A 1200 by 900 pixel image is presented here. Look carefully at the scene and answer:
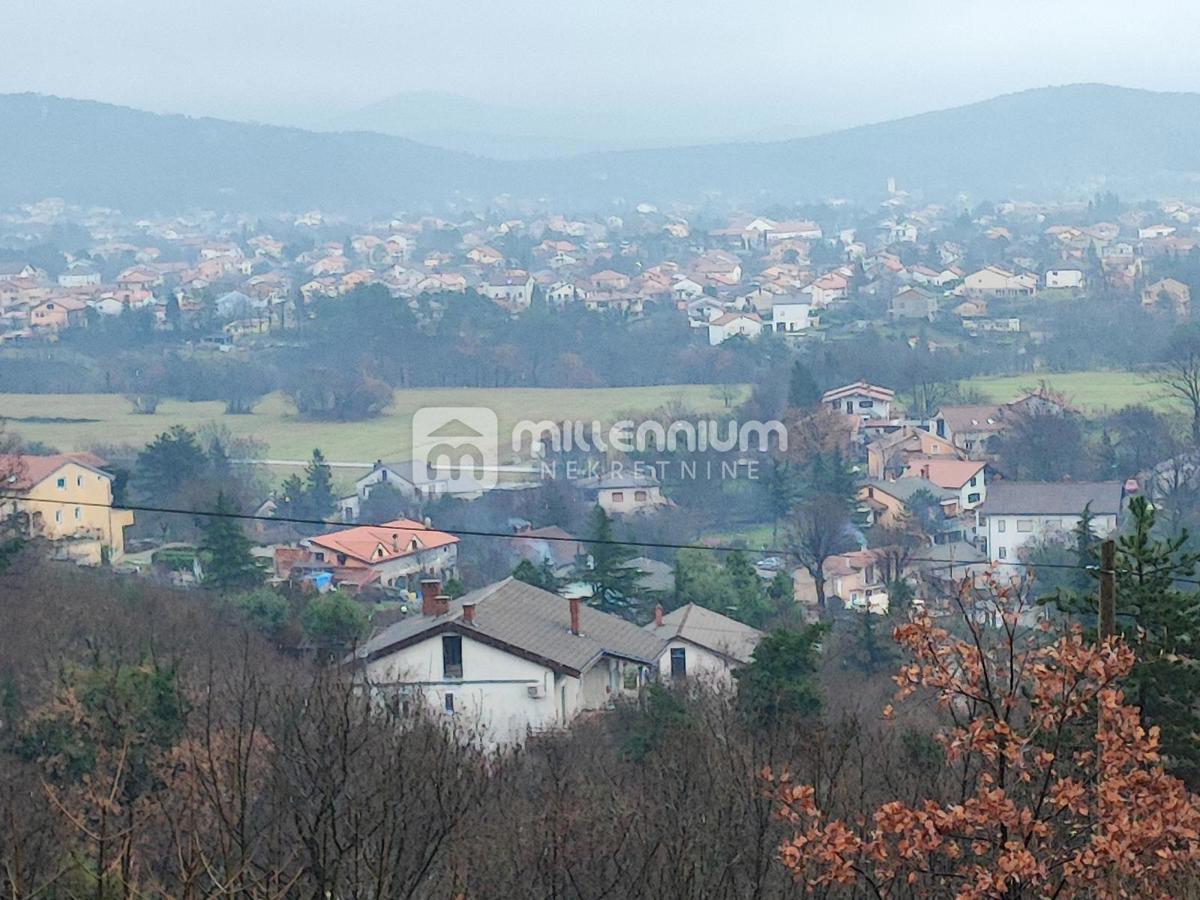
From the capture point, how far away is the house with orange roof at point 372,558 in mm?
20500

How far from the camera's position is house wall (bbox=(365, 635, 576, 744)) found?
1238 cm

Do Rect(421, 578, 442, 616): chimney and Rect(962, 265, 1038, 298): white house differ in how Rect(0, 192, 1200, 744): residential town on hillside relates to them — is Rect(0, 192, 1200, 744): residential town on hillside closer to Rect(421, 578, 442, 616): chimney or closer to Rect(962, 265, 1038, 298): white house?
Rect(421, 578, 442, 616): chimney

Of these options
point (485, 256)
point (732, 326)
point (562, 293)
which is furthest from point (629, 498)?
point (485, 256)

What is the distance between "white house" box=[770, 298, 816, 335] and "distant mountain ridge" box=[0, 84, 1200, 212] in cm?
5695

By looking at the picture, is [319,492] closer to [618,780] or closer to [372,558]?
[372,558]

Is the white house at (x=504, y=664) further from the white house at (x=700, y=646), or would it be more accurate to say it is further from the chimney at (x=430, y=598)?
the white house at (x=700, y=646)

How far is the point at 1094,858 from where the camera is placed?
9.74 feet

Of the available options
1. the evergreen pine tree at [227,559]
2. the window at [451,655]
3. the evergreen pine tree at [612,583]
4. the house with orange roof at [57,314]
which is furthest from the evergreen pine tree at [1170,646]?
the house with orange roof at [57,314]

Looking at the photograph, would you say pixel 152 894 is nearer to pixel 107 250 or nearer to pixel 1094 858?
pixel 1094 858

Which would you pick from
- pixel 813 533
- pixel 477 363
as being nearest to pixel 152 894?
pixel 813 533

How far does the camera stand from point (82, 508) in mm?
22219

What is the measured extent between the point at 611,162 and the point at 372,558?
364ft
